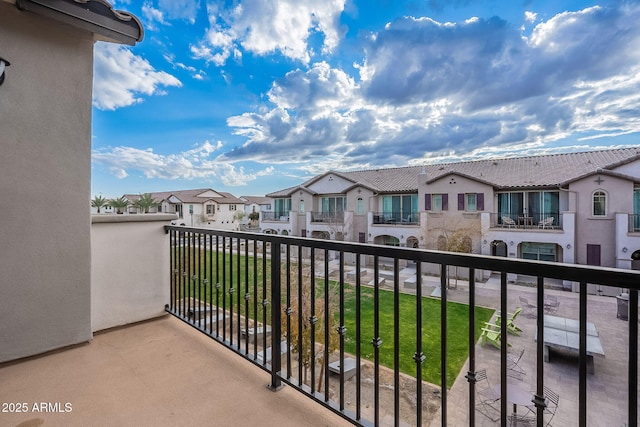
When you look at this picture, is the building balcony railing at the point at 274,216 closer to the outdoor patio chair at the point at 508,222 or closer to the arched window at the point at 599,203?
the outdoor patio chair at the point at 508,222

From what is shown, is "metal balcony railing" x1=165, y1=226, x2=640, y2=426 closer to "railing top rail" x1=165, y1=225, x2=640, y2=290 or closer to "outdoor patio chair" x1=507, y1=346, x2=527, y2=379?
"railing top rail" x1=165, y1=225, x2=640, y2=290

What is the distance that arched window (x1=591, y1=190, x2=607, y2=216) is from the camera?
41.0 feet

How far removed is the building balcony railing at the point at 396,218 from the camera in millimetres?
16505

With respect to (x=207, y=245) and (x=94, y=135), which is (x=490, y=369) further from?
(x=94, y=135)

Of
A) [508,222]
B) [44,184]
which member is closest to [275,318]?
[44,184]

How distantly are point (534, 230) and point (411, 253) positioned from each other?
15.3 meters

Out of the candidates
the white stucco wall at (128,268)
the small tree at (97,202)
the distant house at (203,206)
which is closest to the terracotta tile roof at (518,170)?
the distant house at (203,206)

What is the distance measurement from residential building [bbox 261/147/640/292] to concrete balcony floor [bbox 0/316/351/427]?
1368 centimetres

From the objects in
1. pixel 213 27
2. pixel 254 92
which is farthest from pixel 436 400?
pixel 254 92

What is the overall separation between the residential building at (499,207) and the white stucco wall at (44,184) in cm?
1412

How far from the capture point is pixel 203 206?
25969 millimetres

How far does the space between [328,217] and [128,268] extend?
16.4 m

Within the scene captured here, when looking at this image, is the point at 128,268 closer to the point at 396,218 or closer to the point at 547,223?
the point at 396,218

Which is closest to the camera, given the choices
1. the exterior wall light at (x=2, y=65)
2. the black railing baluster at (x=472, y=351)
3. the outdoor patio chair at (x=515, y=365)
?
the black railing baluster at (x=472, y=351)
